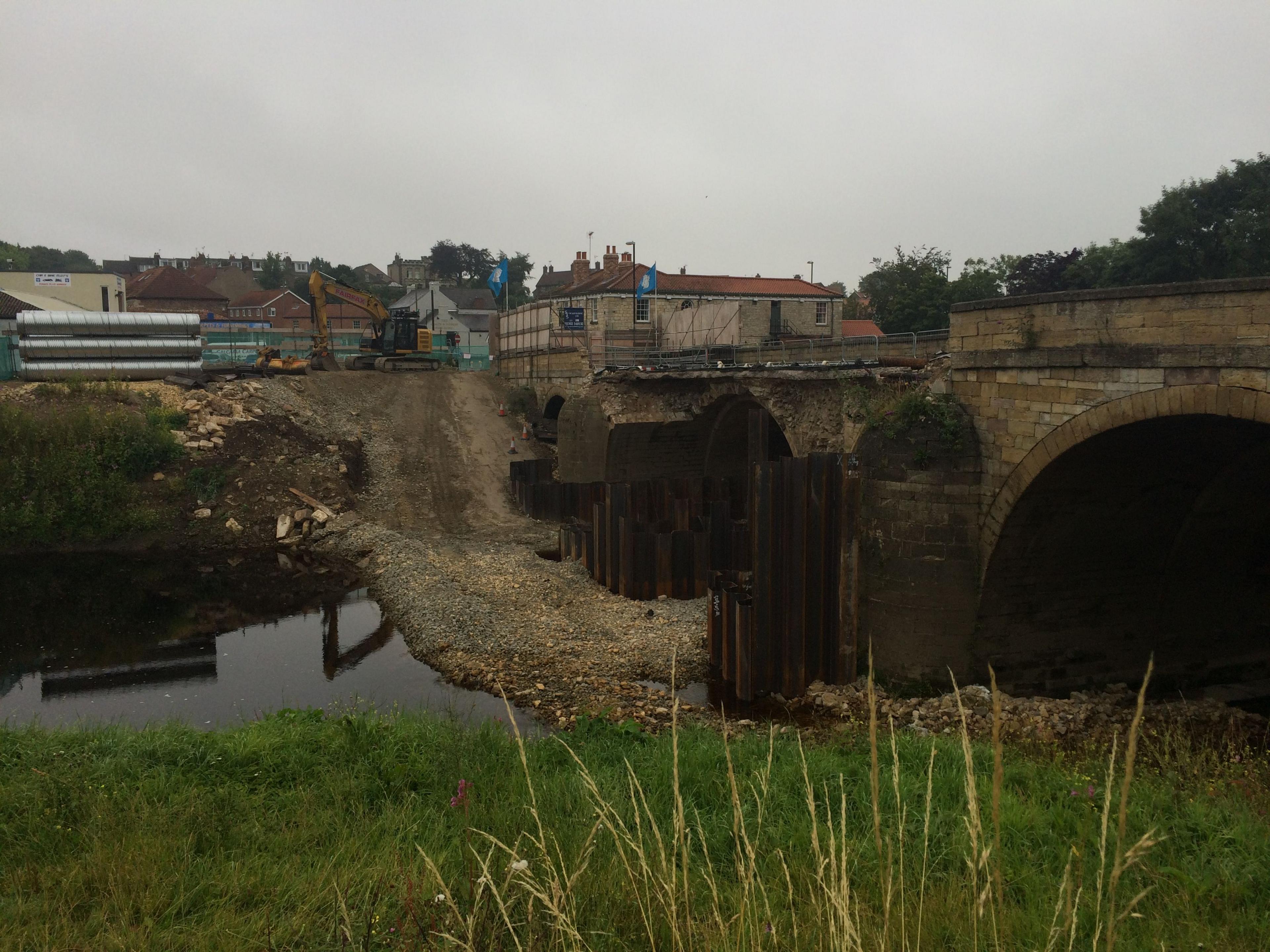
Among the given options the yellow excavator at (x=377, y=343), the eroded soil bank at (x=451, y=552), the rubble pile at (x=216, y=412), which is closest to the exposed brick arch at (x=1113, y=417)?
the eroded soil bank at (x=451, y=552)

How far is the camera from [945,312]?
38.4 meters

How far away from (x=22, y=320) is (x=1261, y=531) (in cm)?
3562

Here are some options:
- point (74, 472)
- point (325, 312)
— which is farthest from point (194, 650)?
point (325, 312)

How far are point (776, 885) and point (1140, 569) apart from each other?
10.0 metres

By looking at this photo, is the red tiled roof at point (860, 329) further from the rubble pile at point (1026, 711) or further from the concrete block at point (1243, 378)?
the concrete block at point (1243, 378)

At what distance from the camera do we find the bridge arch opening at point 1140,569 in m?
11.0

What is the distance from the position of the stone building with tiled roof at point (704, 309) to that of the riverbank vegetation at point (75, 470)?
14.2 m

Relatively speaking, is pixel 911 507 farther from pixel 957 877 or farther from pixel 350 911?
pixel 350 911

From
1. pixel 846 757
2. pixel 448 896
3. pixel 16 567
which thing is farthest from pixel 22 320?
pixel 448 896

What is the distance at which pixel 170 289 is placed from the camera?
70438 mm

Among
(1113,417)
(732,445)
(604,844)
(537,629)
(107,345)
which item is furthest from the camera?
(107,345)

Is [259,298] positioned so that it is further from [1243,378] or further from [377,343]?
[1243,378]

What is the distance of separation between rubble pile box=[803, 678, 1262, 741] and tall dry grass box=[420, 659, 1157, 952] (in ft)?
15.5

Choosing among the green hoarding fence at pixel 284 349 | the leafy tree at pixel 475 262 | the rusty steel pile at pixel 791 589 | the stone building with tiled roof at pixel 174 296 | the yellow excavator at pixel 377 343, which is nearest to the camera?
the rusty steel pile at pixel 791 589
